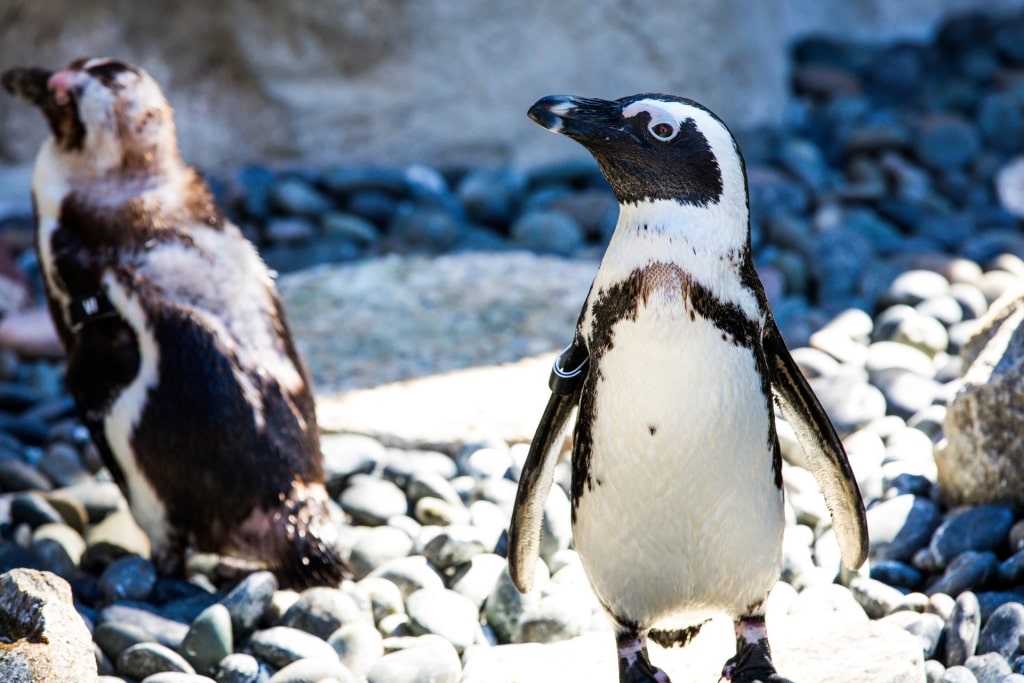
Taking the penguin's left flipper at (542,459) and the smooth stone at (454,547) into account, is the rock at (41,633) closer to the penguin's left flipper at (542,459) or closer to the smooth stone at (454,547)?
the penguin's left flipper at (542,459)

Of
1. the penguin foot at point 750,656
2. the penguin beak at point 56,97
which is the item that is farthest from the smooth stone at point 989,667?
the penguin beak at point 56,97

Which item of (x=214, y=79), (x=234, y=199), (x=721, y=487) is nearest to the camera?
(x=721, y=487)

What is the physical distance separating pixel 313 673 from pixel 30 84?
70.7 inches

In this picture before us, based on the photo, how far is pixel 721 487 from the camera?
2.19 m

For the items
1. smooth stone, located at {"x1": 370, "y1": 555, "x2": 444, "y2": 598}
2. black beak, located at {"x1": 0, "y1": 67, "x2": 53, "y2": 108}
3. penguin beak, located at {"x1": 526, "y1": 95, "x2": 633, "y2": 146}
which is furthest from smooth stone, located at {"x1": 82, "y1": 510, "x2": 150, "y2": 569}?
penguin beak, located at {"x1": 526, "y1": 95, "x2": 633, "y2": 146}

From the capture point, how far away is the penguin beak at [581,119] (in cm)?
214

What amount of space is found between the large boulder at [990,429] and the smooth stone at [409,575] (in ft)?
4.11

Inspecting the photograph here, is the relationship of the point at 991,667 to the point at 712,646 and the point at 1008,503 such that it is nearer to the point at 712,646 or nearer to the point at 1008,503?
the point at 712,646

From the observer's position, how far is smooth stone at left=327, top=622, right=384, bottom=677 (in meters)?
2.70

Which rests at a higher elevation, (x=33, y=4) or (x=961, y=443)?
(x=33, y=4)

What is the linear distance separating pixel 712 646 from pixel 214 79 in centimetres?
464

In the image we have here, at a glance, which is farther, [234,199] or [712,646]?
[234,199]

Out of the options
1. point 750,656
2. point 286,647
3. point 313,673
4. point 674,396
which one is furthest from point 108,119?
point 750,656

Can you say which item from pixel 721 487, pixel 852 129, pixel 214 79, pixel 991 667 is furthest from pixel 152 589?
pixel 852 129
